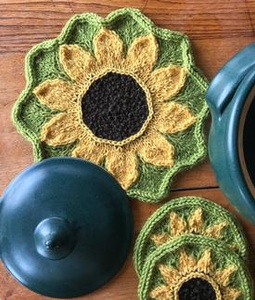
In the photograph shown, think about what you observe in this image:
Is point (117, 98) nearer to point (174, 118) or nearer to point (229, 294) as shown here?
point (174, 118)

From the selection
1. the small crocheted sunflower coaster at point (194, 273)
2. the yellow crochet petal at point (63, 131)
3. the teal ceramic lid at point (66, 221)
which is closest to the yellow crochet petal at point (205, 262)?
the small crocheted sunflower coaster at point (194, 273)

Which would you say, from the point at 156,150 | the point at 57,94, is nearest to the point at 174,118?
the point at 156,150

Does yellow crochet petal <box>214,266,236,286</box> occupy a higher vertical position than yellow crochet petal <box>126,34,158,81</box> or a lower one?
lower

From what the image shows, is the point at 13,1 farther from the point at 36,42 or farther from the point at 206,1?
the point at 206,1

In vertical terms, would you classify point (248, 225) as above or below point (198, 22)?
below

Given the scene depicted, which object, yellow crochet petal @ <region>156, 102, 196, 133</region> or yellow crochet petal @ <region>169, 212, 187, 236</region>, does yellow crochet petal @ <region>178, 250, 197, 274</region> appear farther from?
yellow crochet petal @ <region>156, 102, 196, 133</region>

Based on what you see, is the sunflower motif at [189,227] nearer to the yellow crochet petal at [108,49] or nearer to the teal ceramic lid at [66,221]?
the teal ceramic lid at [66,221]

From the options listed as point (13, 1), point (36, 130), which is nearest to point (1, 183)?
point (36, 130)

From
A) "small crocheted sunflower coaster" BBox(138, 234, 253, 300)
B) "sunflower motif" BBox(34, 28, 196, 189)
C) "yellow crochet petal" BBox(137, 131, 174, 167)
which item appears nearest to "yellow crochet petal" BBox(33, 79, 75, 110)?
"sunflower motif" BBox(34, 28, 196, 189)
